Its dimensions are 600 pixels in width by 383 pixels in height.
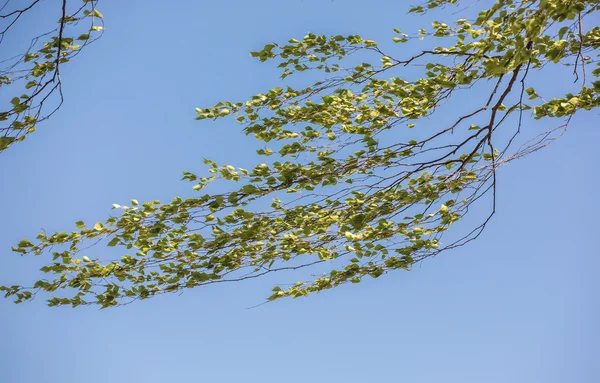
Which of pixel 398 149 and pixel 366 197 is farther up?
pixel 398 149

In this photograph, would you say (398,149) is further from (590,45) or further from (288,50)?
(590,45)

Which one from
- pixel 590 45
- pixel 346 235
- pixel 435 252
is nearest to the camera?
pixel 346 235

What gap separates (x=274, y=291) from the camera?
19.0ft

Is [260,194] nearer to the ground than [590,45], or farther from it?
nearer to the ground

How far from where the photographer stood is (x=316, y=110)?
5613mm

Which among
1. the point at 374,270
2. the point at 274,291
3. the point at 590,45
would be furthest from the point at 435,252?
the point at 590,45

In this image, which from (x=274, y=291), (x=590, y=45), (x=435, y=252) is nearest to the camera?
(x=435, y=252)

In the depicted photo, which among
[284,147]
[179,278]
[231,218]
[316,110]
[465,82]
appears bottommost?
[179,278]

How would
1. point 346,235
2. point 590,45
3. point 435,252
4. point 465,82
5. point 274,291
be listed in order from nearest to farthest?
A: point 465,82, point 346,235, point 435,252, point 274,291, point 590,45

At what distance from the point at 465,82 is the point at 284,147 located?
6.29ft

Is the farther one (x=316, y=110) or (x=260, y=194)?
(x=316, y=110)

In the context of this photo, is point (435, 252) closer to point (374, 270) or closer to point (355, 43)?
point (374, 270)

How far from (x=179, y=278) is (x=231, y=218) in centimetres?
78

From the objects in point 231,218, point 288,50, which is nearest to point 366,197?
point 231,218
